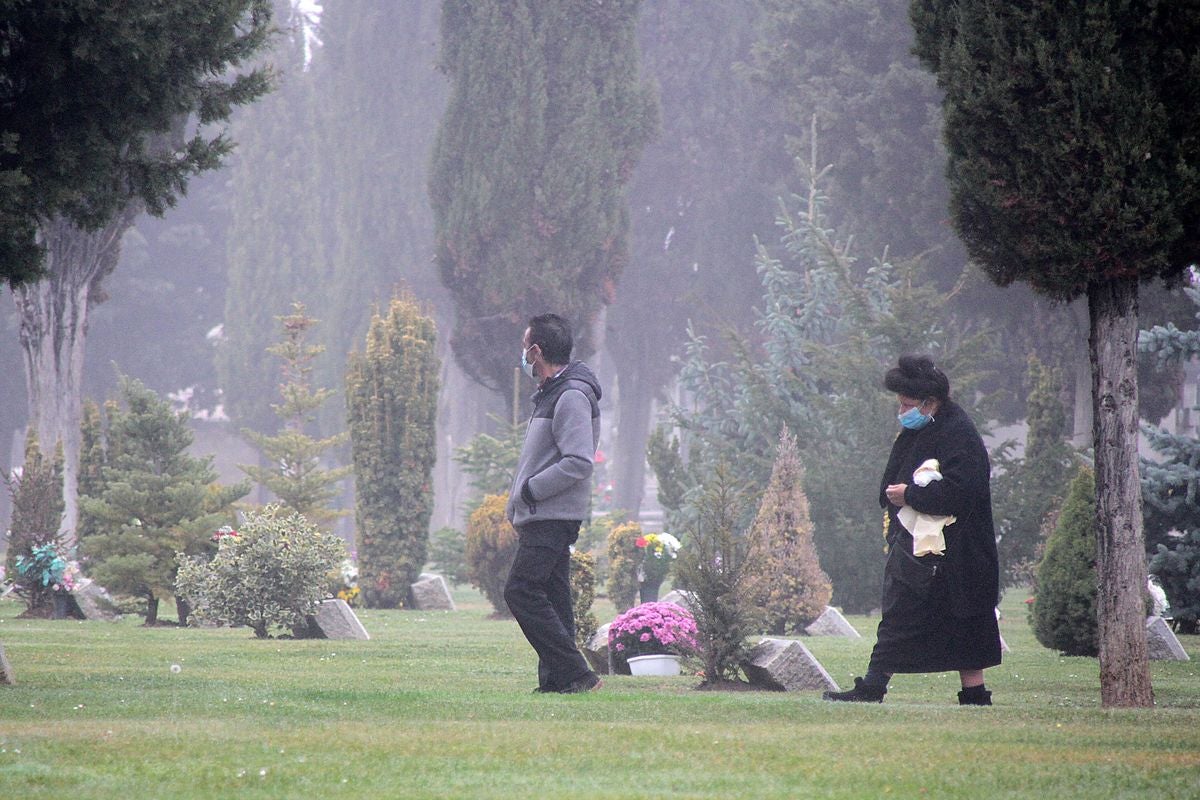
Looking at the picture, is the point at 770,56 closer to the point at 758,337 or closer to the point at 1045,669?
the point at 758,337

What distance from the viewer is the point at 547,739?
678 cm

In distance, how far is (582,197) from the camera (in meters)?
32.0

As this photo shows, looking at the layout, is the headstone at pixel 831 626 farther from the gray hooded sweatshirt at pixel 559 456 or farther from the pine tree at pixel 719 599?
the gray hooded sweatshirt at pixel 559 456

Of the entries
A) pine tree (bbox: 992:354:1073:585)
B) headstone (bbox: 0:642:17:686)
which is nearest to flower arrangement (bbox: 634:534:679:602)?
pine tree (bbox: 992:354:1073:585)

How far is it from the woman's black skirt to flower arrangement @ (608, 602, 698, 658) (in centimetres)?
249

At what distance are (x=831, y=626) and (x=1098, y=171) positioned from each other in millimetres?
9842

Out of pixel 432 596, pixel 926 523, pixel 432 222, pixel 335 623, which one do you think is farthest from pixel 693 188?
pixel 926 523

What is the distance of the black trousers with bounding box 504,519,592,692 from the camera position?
8688mm

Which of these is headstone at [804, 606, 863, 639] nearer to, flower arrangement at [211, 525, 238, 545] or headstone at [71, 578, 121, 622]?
flower arrangement at [211, 525, 238, 545]

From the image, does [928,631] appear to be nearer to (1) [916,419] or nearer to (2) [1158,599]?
(1) [916,419]

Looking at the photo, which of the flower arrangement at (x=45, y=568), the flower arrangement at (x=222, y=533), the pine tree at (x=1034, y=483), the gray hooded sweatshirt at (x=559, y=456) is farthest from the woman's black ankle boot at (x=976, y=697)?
the pine tree at (x=1034, y=483)

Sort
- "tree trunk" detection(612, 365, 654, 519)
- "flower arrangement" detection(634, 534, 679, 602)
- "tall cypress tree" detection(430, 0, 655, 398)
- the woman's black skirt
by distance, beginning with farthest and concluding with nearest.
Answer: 1. "tree trunk" detection(612, 365, 654, 519)
2. "tall cypress tree" detection(430, 0, 655, 398)
3. "flower arrangement" detection(634, 534, 679, 602)
4. the woman's black skirt

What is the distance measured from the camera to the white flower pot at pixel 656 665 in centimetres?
1137

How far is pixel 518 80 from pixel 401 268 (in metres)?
12.5
